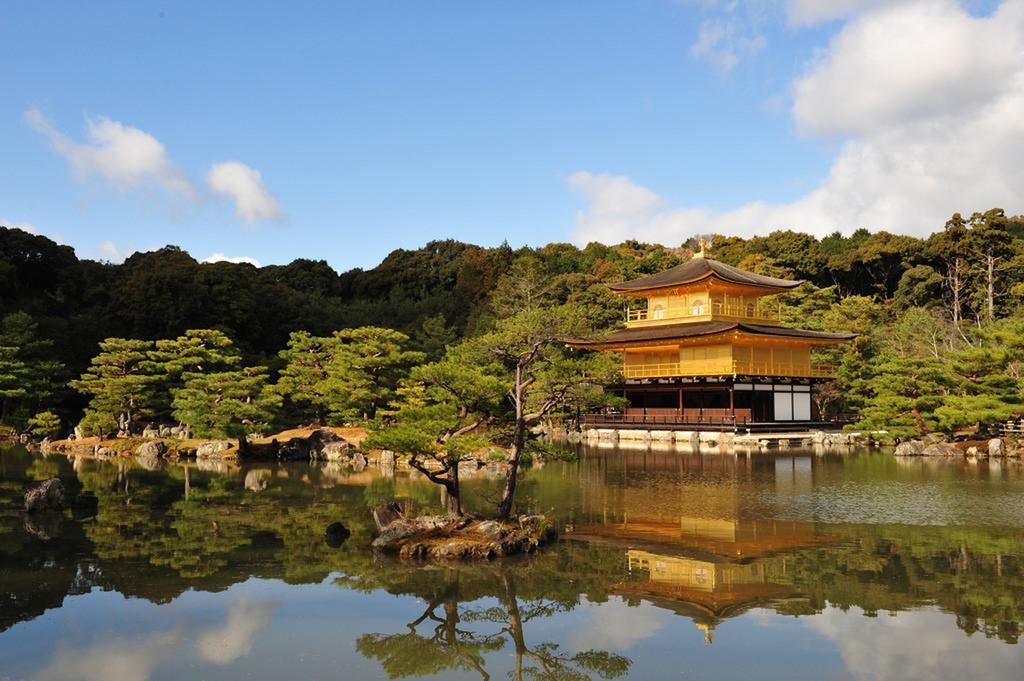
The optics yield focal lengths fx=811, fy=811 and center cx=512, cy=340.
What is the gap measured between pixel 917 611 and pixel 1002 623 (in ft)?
2.87

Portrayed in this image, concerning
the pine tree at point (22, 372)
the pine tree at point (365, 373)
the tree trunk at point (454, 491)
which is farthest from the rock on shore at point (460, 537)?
the pine tree at point (22, 372)

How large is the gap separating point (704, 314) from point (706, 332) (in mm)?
3880

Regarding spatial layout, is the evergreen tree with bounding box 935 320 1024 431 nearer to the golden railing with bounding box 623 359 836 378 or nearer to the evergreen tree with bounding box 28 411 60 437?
the golden railing with bounding box 623 359 836 378

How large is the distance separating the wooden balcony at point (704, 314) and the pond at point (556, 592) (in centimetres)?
2049

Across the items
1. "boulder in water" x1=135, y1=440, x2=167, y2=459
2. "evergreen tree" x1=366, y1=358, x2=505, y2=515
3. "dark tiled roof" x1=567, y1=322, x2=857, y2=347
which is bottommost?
"boulder in water" x1=135, y1=440, x2=167, y2=459

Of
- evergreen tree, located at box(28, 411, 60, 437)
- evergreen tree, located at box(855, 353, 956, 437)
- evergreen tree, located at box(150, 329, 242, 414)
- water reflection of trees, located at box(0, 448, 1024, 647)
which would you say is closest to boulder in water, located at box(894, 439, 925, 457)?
evergreen tree, located at box(855, 353, 956, 437)

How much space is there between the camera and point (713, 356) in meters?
37.0

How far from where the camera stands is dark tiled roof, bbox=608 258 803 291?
3859 cm

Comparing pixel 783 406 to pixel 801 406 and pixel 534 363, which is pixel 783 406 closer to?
pixel 801 406

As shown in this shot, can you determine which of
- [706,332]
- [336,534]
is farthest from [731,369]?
[336,534]

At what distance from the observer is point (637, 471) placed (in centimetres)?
2438

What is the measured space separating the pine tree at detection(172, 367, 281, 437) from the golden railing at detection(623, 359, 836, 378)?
1760 cm

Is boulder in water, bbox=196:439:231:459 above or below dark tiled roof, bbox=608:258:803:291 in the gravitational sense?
below

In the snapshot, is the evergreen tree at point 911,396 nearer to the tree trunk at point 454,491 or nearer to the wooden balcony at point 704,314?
the wooden balcony at point 704,314
